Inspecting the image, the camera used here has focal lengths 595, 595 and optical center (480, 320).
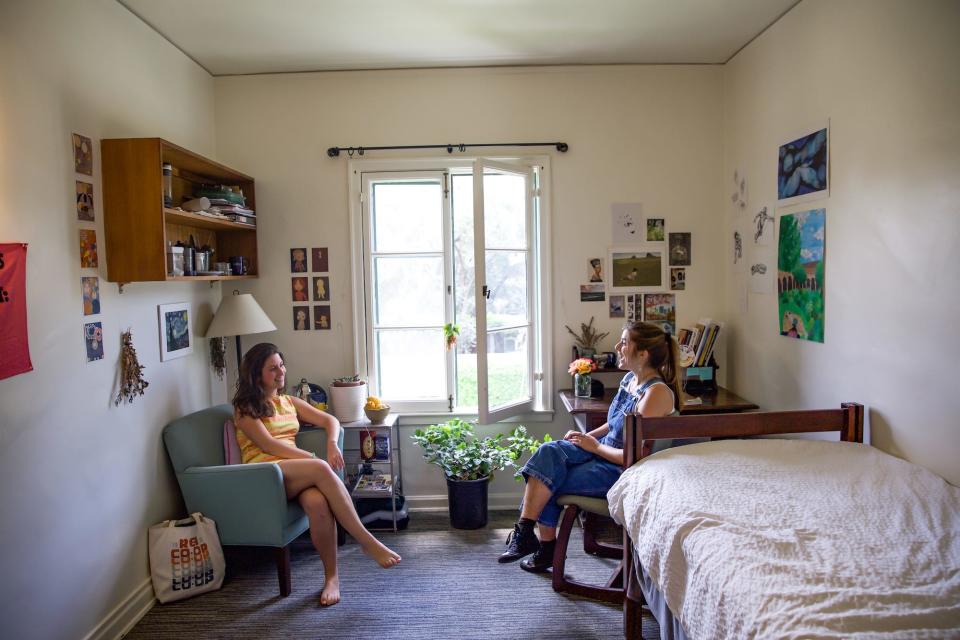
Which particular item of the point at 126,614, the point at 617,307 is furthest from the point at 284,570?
the point at 617,307

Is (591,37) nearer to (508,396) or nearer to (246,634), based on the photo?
(508,396)

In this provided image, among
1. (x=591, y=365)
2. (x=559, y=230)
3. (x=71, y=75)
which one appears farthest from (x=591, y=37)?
(x=71, y=75)

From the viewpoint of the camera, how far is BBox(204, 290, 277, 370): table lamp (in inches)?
122

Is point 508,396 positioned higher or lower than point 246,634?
higher

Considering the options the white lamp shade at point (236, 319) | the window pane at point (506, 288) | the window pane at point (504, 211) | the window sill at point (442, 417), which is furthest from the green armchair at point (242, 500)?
the window pane at point (504, 211)

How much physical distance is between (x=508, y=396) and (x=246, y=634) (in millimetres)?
1765

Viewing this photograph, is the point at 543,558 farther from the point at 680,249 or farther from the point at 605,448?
the point at 680,249

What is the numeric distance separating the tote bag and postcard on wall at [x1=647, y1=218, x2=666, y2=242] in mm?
2788

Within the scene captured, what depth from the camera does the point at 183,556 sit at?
2650 mm

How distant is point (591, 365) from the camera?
11.0 ft

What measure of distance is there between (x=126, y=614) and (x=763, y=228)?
3446 mm

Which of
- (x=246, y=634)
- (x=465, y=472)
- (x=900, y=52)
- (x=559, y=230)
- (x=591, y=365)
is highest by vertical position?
(x=900, y=52)

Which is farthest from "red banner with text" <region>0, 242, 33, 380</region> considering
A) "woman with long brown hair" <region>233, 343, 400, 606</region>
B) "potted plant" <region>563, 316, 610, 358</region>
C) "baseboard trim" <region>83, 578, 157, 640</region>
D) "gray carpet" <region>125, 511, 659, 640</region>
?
"potted plant" <region>563, 316, 610, 358</region>

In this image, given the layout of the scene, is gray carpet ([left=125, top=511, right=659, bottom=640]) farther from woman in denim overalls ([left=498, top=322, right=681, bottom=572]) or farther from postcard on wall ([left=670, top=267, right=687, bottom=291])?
postcard on wall ([left=670, top=267, right=687, bottom=291])
